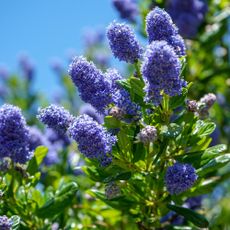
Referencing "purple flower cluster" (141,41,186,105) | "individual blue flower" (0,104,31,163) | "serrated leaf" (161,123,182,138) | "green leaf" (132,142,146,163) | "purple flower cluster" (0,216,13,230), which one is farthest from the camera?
"individual blue flower" (0,104,31,163)

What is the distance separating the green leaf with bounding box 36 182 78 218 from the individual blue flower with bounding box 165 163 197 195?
862 millimetres

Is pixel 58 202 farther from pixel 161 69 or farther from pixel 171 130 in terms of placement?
pixel 161 69

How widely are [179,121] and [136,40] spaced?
0.54m

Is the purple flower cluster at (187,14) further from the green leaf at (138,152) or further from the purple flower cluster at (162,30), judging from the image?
the green leaf at (138,152)

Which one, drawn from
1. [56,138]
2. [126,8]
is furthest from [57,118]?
[126,8]

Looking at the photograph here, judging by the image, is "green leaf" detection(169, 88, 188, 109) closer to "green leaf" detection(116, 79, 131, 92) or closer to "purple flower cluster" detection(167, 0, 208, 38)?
"green leaf" detection(116, 79, 131, 92)

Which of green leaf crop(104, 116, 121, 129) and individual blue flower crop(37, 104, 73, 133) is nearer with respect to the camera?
green leaf crop(104, 116, 121, 129)

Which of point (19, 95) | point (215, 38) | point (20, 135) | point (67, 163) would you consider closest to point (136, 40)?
point (20, 135)

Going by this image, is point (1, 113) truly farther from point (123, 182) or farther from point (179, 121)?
point (179, 121)

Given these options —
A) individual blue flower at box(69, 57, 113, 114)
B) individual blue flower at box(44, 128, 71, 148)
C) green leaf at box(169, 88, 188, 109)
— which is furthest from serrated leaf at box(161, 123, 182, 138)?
individual blue flower at box(44, 128, 71, 148)

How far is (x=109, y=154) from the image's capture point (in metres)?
2.94

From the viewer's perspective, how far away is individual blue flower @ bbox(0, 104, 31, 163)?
315 centimetres

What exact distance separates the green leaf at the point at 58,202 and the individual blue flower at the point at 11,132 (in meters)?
0.42

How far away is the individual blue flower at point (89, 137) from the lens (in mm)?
2757
